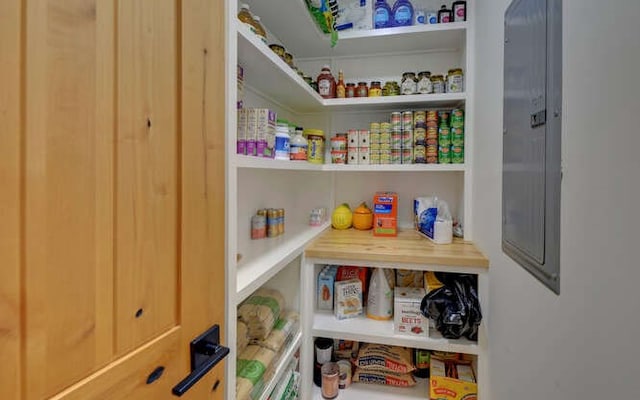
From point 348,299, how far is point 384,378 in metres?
0.45

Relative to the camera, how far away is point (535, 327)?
0.83 m

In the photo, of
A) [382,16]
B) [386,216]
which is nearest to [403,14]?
[382,16]

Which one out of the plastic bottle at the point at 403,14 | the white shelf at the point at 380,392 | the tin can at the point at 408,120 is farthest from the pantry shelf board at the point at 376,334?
the plastic bottle at the point at 403,14

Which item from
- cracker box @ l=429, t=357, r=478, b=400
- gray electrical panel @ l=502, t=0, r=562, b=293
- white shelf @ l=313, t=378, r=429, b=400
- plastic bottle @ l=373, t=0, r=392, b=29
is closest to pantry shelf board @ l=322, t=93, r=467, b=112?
plastic bottle @ l=373, t=0, r=392, b=29

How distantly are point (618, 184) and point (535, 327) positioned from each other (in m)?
0.47

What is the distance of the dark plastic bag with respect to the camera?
1317mm

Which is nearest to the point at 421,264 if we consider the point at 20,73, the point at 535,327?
the point at 535,327

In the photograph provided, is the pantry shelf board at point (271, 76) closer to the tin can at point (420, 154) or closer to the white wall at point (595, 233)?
the tin can at point (420, 154)

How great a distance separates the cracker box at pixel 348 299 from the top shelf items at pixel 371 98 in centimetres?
95

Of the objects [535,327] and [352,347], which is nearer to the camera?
[535,327]

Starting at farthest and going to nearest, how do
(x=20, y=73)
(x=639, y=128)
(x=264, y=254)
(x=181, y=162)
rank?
1. (x=264, y=254)
2. (x=181, y=162)
3. (x=639, y=128)
4. (x=20, y=73)

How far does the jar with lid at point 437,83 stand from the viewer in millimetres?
1734

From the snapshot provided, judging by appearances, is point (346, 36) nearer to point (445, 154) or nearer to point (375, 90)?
point (375, 90)

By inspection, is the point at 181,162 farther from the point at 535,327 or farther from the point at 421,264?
the point at 421,264
